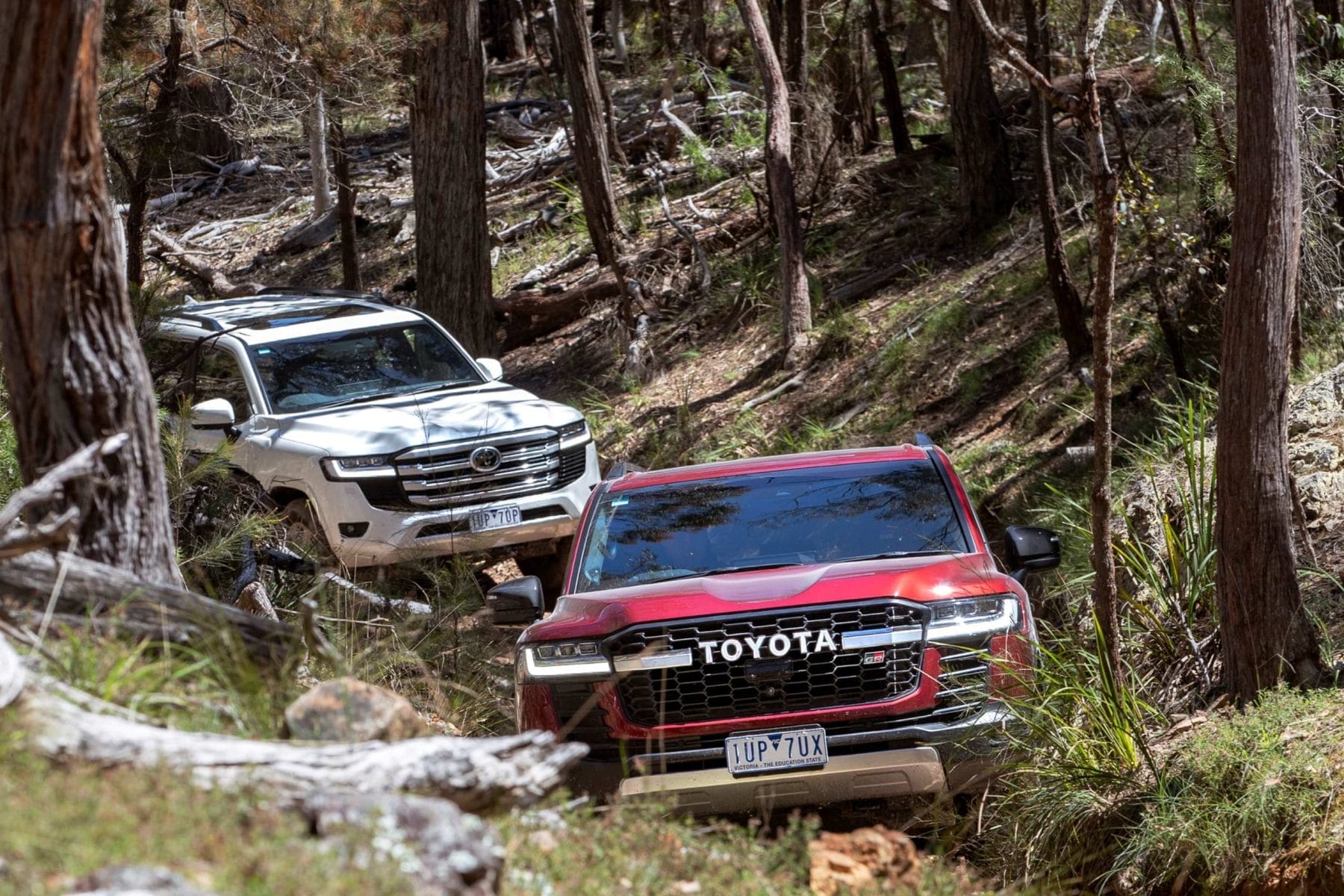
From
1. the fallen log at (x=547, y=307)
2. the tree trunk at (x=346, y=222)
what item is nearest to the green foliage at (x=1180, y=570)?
the fallen log at (x=547, y=307)

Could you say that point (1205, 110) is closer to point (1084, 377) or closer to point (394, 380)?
point (1084, 377)

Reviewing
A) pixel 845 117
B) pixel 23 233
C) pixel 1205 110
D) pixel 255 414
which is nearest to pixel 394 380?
pixel 255 414

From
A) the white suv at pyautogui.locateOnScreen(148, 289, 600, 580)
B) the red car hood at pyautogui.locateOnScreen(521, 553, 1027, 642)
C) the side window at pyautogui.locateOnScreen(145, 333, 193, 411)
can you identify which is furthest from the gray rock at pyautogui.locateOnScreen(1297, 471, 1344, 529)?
the side window at pyautogui.locateOnScreen(145, 333, 193, 411)

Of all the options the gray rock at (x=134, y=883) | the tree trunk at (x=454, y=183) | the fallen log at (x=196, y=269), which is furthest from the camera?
the fallen log at (x=196, y=269)

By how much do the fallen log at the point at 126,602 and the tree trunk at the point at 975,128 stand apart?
1188cm

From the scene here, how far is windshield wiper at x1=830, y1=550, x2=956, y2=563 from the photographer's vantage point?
6.03m

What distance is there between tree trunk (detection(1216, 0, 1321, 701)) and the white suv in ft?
15.8

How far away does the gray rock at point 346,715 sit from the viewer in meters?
3.70

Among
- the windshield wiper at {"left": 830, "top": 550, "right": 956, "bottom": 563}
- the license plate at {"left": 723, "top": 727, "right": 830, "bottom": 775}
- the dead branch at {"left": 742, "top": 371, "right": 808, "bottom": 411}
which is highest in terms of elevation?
the windshield wiper at {"left": 830, "top": 550, "right": 956, "bottom": 563}

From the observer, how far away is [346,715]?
12.2 ft

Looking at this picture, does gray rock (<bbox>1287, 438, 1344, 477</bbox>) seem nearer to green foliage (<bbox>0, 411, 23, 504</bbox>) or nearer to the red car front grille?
the red car front grille

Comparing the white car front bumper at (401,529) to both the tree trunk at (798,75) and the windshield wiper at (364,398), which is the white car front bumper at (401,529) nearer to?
the windshield wiper at (364,398)

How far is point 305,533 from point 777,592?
14.3ft

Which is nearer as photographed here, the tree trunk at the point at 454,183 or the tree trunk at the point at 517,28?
the tree trunk at the point at 454,183
